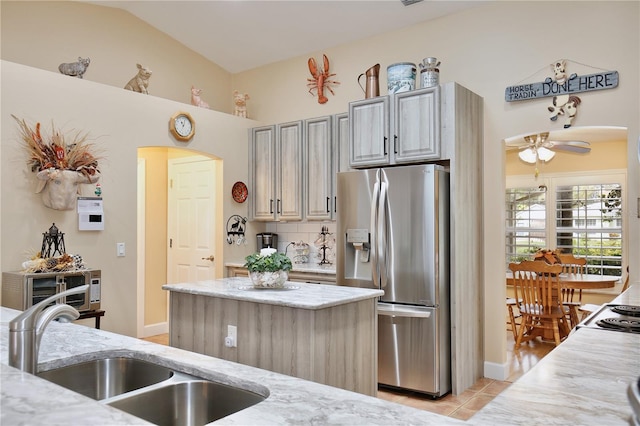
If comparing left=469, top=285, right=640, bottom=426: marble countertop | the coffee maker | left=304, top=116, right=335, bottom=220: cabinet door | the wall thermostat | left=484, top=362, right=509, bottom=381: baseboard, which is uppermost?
left=304, top=116, right=335, bottom=220: cabinet door

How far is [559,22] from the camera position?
4094 mm

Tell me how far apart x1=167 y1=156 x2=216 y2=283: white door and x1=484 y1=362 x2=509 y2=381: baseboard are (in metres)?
3.15

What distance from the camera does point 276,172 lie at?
567cm

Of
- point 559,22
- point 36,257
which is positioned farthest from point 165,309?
point 559,22

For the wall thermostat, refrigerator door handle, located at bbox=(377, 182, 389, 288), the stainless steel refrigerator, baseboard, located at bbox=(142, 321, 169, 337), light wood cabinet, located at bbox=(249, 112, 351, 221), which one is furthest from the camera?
baseboard, located at bbox=(142, 321, 169, 337)

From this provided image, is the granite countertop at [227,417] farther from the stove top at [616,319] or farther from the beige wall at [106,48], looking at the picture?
the beige wall at [106,48]

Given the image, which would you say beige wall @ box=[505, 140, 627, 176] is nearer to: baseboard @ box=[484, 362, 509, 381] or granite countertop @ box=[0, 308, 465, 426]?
baseboard @ box=[484, 362, 509, 381]

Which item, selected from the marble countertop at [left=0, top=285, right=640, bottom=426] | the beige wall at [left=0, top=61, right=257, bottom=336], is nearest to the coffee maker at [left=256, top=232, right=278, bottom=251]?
the beige wall at [left=0, top=61, right=257, bottom=336]

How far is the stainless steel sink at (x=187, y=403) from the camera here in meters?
1.42

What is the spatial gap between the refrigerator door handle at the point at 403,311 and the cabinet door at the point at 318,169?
1.34m

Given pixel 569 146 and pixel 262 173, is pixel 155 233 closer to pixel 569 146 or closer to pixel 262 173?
pixel 262 173

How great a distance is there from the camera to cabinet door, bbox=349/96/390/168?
4.42 m

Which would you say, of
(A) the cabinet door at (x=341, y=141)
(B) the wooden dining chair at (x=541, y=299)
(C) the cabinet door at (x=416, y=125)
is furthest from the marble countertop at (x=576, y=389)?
(B) the wooden dining chair at (x=541, y=299)

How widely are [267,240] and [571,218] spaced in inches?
185
